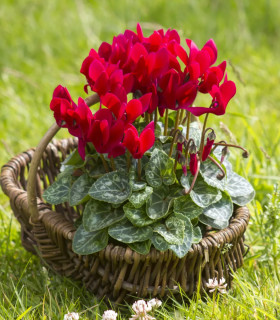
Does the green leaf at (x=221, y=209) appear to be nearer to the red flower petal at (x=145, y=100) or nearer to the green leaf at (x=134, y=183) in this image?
the green leaf at (x=134, y=183)

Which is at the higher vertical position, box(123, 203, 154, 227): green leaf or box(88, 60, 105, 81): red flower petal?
box(88, 60, 105, 81): red flower petal

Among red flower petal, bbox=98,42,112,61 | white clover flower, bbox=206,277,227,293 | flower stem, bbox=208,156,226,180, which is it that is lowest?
white clover flower, bbox=206,277,227,293

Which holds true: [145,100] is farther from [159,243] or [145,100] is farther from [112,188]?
[159,243]

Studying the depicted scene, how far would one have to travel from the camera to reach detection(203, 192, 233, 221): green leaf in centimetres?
169

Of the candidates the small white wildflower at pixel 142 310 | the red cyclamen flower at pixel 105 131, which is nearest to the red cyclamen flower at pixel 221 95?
the red cyclamen flower at pixel 105 131

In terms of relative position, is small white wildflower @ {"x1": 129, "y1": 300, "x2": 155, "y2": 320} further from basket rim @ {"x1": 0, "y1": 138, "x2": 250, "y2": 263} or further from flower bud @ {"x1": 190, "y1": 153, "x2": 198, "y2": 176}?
flower bud @ {"x1": 190, "y1": 153, "x2": 198, "y2": 176}

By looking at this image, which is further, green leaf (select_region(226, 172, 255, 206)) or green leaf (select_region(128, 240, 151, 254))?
green leaf (select_region(226, 172, 255, 206))

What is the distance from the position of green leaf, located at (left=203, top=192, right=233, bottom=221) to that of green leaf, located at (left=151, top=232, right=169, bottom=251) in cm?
21

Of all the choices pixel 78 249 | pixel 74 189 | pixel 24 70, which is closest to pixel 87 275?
pixel 78 249

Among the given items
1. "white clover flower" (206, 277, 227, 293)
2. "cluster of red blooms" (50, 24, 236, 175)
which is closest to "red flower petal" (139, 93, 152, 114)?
"cluster of red blooms" (50, 24, 236, 175)

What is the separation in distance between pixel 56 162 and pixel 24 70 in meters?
1.87

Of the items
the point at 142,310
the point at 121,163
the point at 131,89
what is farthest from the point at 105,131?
the point at 142,310

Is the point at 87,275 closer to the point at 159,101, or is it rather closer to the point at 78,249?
the point at 78,249

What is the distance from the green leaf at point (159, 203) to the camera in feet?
5.27
